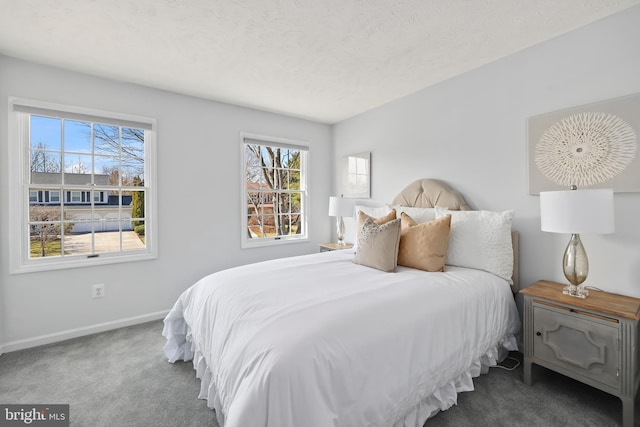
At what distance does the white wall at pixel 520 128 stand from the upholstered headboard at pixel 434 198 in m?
0.09

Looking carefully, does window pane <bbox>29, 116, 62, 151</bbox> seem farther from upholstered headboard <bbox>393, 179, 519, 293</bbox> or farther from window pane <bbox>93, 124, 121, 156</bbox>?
upholstered headboard <bbox>393, 179, 519, 293</bbox>

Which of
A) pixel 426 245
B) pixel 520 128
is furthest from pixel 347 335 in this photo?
pixel 520 128

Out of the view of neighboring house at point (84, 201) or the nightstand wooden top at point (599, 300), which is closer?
the nightstand wooden top at point (599, 300)

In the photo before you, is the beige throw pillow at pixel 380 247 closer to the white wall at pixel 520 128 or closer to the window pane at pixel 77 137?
the white wall at pixel 520 128

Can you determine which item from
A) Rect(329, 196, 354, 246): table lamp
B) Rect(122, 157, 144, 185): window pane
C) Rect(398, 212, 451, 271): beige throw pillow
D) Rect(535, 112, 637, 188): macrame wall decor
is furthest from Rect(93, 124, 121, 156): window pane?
Rect(535, 112, 637, 188): macrame wall decor

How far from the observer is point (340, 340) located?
1239mm

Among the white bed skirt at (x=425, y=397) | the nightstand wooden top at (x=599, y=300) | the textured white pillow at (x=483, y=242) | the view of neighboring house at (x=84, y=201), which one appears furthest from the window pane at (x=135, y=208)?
the nightstand wooden top at (x=599, y=300)

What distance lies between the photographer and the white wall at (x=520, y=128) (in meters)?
1.87

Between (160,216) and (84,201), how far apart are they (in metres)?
0.67

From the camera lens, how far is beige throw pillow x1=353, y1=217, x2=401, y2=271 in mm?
2195

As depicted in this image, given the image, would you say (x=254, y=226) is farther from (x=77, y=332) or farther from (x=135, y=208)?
(x=77, y=332)

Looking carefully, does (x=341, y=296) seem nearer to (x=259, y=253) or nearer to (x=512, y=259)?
(x=512, y=259)

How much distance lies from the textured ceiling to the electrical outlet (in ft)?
6.81

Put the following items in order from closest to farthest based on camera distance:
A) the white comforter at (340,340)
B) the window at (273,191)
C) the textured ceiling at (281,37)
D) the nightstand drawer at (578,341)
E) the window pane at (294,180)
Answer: the white comforter at (340,340)
the nightstand drawer at (578,341)
the textured ceiling at (281,37)
the window at (273,191)
the window pane at (294,180)
